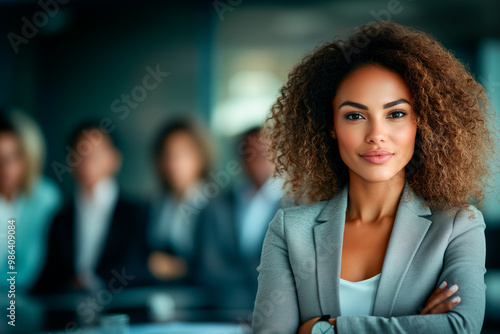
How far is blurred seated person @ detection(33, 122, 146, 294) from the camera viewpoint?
467cm

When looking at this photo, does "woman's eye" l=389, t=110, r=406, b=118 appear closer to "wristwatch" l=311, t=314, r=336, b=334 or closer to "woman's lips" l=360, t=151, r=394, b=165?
"woman's lips" l=360, t=151, r=394, b=165

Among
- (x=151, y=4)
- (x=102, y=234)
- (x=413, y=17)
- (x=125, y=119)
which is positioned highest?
(x=151, y=4)

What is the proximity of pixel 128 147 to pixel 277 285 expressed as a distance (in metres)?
5.74

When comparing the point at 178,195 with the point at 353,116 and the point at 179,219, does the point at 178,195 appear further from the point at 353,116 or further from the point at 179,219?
the point at 353,116

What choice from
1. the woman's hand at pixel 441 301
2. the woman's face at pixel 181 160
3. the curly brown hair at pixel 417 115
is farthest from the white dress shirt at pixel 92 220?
the woman's hand at pixel 441 301

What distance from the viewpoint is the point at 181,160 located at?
5.54 m

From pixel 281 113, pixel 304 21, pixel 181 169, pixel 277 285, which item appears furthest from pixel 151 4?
pixel 277 285

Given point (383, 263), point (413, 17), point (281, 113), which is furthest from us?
point (413, 17)

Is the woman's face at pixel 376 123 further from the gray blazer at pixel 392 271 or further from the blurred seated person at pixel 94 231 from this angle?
the blurred seated person at pixel 94 231

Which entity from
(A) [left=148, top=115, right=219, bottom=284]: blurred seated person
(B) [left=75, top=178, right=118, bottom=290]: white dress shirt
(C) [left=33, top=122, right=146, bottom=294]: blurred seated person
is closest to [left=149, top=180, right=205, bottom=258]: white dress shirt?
(A) [left=148, top=115, right=219, bottom=284]: blurred seated person

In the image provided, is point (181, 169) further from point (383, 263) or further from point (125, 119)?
point (383, 263)

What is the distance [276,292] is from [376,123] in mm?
586

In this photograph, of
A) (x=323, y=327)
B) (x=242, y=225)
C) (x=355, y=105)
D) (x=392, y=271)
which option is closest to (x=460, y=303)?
(x=392, y=271)

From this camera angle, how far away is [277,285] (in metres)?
1.67
